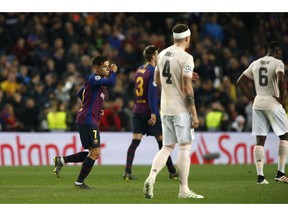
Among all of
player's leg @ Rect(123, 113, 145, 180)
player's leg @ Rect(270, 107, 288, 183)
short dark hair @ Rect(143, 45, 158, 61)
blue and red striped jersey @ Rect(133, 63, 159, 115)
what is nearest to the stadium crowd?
player's leg @ Rect(123, 113, 145, 180)

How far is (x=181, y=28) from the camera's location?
1320 cm

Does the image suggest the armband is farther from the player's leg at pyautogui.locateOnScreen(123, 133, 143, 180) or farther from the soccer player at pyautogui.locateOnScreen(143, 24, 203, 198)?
the player's leg at pyautogui.locateOnScreen(123, 133, 143, 180)

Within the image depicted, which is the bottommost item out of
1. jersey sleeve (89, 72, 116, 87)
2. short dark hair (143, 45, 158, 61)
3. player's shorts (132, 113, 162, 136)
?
player's shorts (132, 113, 162, 136)

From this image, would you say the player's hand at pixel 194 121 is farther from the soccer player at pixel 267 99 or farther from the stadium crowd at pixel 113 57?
the stadium crowd at pixel 113 57

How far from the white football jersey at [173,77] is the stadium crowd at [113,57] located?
1265 cm

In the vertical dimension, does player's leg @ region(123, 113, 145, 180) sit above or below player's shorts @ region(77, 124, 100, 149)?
below

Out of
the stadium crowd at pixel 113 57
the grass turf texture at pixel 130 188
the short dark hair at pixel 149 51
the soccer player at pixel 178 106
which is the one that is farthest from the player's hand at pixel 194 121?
the stadium crowd at pixel 113 57

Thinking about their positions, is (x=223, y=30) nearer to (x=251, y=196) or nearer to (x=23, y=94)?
(x=23, y=94)

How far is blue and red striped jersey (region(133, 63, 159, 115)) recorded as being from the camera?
57.0ft

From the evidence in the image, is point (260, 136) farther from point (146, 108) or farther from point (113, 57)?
point (113, 57)

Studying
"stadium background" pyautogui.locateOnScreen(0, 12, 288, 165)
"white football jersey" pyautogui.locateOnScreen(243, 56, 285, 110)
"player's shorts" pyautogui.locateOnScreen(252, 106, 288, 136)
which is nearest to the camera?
"white football jersey" pyautogui.locateOnScreen(243, 56, 285, 110)

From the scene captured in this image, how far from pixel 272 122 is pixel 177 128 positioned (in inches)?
134

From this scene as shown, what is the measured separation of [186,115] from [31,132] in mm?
12629

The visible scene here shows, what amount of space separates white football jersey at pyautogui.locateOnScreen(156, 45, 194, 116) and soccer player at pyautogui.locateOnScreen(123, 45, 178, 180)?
3.91m
